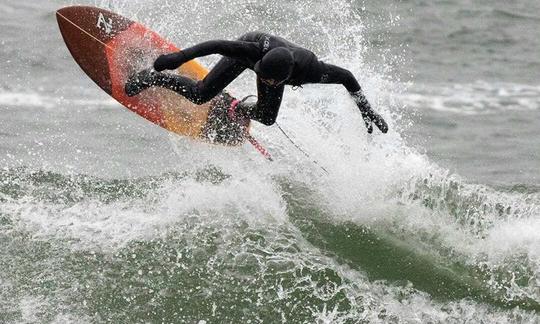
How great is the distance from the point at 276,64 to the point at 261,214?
6.44 feet

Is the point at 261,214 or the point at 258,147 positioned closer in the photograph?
the point at 261,214

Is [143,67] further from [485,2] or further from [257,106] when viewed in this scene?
[485,2]

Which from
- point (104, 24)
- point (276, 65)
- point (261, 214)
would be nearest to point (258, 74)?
point (276, 65)

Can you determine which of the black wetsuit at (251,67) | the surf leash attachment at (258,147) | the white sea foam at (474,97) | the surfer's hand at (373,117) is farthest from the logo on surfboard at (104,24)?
the white sea foam at (474,97)

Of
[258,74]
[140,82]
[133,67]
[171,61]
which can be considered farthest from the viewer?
[133,67]

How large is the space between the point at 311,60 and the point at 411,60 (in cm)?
717

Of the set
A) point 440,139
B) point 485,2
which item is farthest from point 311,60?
point 485,2

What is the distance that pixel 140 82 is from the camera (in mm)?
8273

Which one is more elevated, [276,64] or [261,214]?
[276,64]

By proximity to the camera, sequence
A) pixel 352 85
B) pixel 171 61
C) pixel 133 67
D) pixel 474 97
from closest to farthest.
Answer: pixel 171 61, pixel 352 85, pixel 133 67, pixel 474 97

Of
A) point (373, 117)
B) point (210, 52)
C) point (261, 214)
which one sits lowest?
point (261, 214)

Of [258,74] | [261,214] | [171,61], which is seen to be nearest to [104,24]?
[171,61]

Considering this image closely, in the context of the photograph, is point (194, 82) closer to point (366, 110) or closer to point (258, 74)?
point (258, 74)

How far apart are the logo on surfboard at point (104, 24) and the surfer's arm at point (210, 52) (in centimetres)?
152
